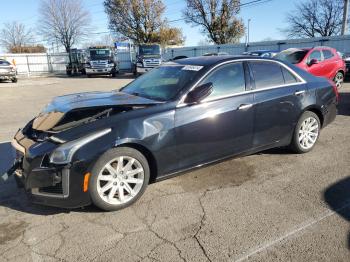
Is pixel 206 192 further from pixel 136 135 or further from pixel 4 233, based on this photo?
pixel 4 233

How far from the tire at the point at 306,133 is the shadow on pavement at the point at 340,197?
1.00 m

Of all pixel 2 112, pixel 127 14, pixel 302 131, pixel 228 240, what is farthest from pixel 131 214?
pixel 127 14

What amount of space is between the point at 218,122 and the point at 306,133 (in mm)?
1862

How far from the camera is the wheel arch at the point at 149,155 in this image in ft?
11.7

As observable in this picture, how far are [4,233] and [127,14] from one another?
141ft

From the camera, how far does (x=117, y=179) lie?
11.6ft

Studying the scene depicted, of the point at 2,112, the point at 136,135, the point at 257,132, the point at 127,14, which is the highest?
the point at 127,14

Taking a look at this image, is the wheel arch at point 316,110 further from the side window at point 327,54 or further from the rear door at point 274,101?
the side window at point 327,54

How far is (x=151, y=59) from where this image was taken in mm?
27078

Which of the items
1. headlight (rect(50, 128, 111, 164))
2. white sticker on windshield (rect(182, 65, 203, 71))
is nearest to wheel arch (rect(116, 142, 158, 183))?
headlight (rect(50, 128, 111, 164))

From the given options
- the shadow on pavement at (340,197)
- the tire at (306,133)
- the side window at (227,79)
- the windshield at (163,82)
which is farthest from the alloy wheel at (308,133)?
the windshield at (163,82)

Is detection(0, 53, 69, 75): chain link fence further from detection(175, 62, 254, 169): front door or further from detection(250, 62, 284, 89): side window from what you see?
detection(175, 62, 254, 169): front door

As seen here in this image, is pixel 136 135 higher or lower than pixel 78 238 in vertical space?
higher

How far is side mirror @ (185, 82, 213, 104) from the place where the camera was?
3956 mm
